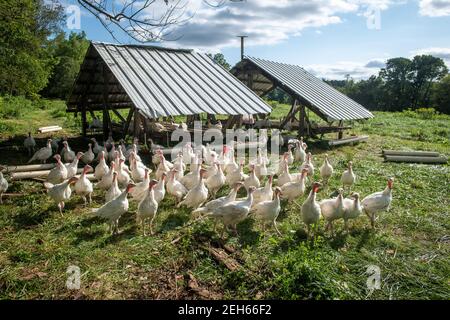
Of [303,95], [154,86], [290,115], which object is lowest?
[290,115]

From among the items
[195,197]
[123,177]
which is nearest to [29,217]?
[123,177]

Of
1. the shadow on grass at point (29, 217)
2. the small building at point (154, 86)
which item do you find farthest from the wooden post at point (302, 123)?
the shadow on grass at point (29, 217)

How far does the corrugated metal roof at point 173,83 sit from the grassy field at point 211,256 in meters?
4.49

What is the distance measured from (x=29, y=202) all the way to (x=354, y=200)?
22.3 ft

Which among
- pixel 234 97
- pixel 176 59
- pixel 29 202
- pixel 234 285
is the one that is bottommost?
pixel 234 285

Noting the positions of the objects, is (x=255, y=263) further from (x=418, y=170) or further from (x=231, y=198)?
(x=418, y=170)

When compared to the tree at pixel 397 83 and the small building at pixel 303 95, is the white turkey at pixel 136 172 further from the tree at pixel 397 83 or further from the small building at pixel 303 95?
the tree at pixel 397 83

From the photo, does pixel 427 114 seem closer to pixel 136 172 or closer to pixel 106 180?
pixel 136 172

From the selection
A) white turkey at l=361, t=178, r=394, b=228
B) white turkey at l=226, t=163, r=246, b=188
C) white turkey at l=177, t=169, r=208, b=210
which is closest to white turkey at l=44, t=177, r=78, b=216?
white turkey at l=177, t=169, r=208, b=210

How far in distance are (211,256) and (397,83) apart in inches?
2567

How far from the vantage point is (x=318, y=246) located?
230 inches

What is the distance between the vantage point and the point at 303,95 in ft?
52.9

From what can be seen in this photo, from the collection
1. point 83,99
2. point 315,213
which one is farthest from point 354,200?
point 83,99

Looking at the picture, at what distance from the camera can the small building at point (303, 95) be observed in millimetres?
15992
